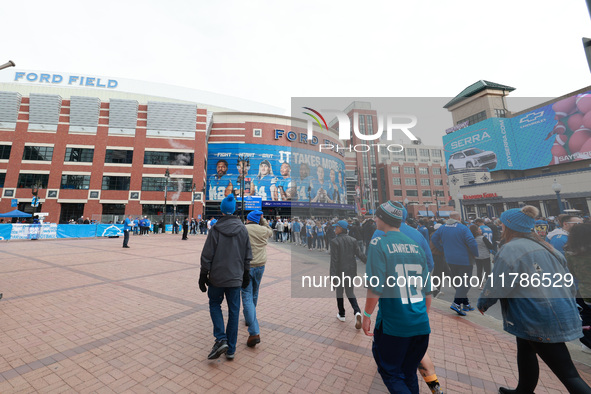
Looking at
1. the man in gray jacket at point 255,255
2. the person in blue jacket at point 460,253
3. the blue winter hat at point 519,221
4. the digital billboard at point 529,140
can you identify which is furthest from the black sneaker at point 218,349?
the digital billboard at point 529,140

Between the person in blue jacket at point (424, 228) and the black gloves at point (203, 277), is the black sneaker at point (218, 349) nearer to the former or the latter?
the black gloves at point (203, 277)

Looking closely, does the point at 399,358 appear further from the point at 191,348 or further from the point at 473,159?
the point at 473,159

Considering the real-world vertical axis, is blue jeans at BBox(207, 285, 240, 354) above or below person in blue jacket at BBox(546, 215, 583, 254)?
below

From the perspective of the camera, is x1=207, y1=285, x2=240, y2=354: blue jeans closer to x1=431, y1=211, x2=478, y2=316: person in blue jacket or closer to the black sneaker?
the black sneaker

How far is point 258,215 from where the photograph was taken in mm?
4172

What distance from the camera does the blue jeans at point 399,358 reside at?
6.30 feet

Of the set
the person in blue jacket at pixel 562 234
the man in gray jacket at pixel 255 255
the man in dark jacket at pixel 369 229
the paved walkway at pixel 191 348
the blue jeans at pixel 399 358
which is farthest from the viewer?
the man in dark jacket at pixel 369 229

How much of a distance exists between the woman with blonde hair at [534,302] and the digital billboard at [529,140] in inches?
1198

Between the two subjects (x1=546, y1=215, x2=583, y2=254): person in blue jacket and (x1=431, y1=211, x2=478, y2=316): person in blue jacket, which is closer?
(x1=546, y1=215, x2=583, y2=254): person in blue jacket

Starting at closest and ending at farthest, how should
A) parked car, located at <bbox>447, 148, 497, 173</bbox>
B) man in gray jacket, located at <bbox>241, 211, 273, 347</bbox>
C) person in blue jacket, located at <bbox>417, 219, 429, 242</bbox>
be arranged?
man in gray jacket, located at <bbox>241, 211, 273, 347</bbox>
person in blue jacket, located at <bbox>417, 219, 429, 242</bbox>
parked car, located at <bbox>447, 148, 497, 173</bbox>

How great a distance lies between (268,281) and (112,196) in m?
38.4

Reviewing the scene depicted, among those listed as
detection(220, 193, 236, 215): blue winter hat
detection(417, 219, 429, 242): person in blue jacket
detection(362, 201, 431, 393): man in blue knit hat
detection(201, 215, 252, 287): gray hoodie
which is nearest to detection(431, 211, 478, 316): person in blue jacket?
detection(417, 219, 429, 242): person in blue jacket

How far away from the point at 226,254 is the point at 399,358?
7.11 feet

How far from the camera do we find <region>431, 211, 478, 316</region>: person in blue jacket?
16.1 feet
